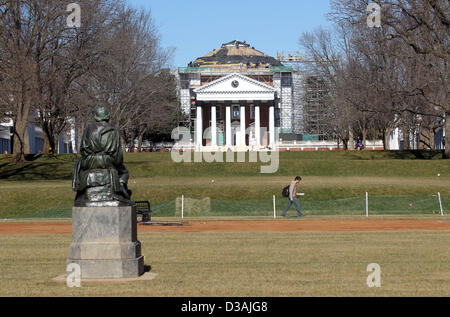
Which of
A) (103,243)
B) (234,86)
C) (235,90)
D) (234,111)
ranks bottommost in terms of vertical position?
(103,243)

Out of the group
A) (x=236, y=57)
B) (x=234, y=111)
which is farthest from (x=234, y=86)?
(x=236, y=57)

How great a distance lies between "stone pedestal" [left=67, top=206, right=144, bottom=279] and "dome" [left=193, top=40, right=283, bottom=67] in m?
113

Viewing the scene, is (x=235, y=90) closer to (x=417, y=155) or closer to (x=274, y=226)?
(x=417, y=155)

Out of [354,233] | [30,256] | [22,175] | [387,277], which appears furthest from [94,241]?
[22,175]

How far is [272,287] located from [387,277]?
220 centimetres

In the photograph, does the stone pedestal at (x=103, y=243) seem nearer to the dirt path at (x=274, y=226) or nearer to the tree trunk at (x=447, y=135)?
the dirt path at (x=274, y=226)

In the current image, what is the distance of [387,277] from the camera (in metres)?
11.7

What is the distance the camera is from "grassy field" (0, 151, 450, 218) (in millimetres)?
34781

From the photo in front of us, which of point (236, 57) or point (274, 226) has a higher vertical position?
point (236, 57)

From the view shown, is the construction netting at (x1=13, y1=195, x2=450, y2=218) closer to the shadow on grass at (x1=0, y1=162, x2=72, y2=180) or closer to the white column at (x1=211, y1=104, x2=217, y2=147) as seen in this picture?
the shadow on grass at (x1=0, y1=162, x2=72, y2=180)

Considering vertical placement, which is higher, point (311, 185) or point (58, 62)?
point (58, 62)

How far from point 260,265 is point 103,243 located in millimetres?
3310

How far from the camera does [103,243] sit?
11.6 m
